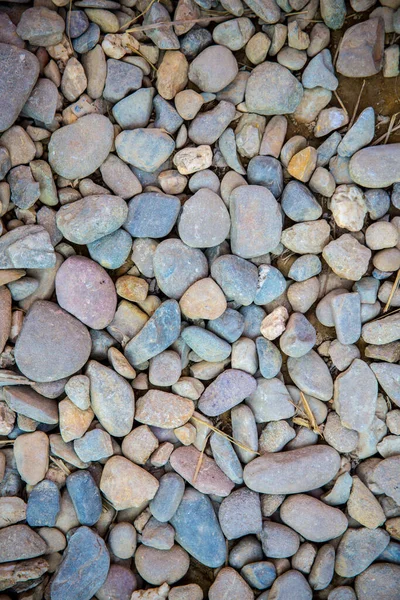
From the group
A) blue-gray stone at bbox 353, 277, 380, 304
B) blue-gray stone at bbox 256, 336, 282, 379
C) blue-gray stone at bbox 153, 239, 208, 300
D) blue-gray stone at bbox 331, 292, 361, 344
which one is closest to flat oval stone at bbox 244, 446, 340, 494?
blue-gray stone at bbox 256, 336, 282, 379

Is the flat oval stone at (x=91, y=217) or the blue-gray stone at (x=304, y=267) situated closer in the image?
the flat oval stone at (x=91, y=217)

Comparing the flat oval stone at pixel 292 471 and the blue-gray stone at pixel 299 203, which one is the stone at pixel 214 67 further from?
the flat oval stone at pixel 292 471

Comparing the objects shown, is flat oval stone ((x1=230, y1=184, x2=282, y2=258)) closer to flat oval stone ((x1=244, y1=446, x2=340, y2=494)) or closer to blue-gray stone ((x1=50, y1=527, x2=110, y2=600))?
flat oval stone ((x1=244, y1=446, x2=340, y2=494))

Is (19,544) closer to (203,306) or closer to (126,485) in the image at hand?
(126,485)

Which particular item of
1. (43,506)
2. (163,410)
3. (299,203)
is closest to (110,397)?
(163,410)

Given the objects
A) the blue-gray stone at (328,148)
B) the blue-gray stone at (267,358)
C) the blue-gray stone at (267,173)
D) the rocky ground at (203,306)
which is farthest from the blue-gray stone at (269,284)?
the blue-gray stone at (328,148)
